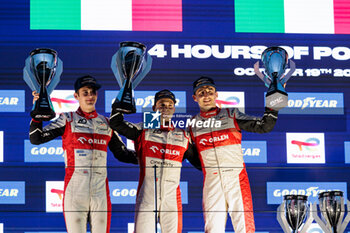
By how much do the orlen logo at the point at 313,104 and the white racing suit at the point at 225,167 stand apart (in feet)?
3.22

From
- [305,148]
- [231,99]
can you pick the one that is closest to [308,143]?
[305,148]

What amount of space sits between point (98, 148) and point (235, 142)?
3.05 ft

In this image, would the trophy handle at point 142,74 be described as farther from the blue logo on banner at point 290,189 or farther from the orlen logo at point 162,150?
the blue logo on banner at point 290,189

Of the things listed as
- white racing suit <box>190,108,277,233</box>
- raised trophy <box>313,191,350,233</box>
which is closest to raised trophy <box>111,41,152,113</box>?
white racing suit <box>190,108,277,233</box>

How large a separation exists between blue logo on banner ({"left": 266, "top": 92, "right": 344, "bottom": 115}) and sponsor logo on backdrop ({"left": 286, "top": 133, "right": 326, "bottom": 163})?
196 mm

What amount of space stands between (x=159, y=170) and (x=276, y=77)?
993 mm

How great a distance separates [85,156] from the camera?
485cm

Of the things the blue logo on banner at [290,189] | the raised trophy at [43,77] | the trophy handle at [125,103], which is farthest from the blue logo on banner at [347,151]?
the raised trophy at [43,77]

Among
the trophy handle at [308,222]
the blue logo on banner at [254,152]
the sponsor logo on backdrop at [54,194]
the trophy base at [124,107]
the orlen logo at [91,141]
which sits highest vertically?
the trophy base at [124,107]

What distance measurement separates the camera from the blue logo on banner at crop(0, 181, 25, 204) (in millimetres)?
5559

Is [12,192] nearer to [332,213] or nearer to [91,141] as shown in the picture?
[91,141]

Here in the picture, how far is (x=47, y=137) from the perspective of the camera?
486 centimetres

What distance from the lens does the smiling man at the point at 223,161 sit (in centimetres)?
480

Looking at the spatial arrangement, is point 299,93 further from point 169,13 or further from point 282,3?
point 169,13
